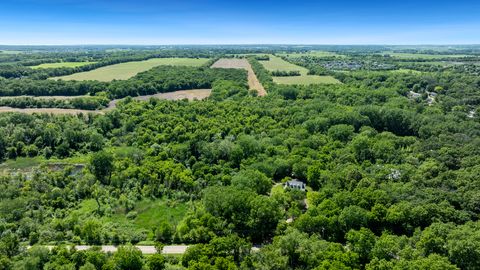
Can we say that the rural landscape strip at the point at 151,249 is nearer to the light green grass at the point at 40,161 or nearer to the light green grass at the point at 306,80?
the light green grass at the point at 40,161

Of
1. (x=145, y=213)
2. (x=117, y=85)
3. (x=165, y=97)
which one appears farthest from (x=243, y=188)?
(x=117, y=85)

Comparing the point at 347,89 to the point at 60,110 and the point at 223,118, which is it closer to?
the point at 223,118

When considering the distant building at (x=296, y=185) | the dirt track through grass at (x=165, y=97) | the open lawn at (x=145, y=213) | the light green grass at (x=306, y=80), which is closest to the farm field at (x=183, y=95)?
the dirt track through grass at (x=165, y=97)

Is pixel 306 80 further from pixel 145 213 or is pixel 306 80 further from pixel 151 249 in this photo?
pixel 151 249

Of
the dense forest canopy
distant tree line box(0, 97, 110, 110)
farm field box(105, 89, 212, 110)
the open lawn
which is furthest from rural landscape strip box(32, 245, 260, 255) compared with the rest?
farm field box(105, 89, 212, 110)

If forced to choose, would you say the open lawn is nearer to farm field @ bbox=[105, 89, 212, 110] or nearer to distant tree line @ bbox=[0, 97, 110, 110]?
distant tree line @ bbox=[0, 97, 110, 110]

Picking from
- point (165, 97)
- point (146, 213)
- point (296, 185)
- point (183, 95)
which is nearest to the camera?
point (146, 213)
